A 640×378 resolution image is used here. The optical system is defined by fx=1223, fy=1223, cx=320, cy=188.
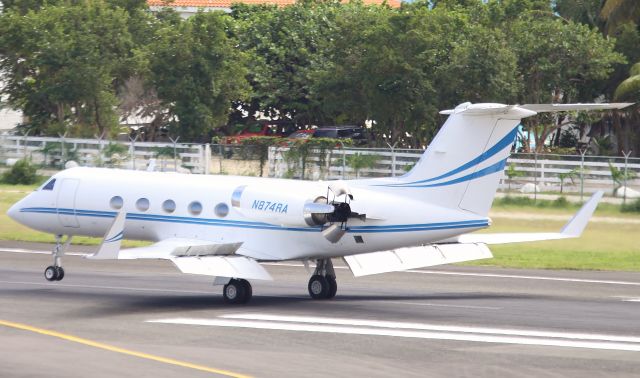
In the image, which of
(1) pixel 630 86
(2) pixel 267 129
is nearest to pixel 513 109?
(1) pixel 630 86

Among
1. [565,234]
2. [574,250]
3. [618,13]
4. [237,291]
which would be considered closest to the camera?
[237,291]

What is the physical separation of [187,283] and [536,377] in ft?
45.0

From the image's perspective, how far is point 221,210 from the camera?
25.6 meters

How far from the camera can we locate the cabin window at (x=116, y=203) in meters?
26.8

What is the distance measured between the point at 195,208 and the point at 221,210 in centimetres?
62

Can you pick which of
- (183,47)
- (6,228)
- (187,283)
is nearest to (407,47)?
(183,47)

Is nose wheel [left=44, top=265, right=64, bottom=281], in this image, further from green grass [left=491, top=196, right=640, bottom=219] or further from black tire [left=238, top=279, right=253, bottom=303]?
green grass [left=491, top=196, right=640, bottom=219]

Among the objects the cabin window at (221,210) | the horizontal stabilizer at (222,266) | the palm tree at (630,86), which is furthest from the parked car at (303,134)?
the horizontal stabilizer at (222,266)

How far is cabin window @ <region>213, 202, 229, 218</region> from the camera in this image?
25.6 metres

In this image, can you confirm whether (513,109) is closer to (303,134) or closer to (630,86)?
(630,86)

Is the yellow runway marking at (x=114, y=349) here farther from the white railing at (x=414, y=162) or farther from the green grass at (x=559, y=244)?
the white railing at (x=414, y=162)

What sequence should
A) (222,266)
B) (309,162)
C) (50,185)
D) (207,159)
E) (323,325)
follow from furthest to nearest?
(207,159) → (309,162) → (50,185) → (222,266) → (323,325)

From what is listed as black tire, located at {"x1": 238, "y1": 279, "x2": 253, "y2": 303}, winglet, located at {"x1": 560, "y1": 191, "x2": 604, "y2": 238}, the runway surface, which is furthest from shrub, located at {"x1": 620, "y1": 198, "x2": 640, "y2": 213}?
black tire, located at {"x1": 238, "y1": 279, "x2": 253, "y2": 303}

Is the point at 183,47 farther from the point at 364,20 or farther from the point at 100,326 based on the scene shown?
the point at 100,326
